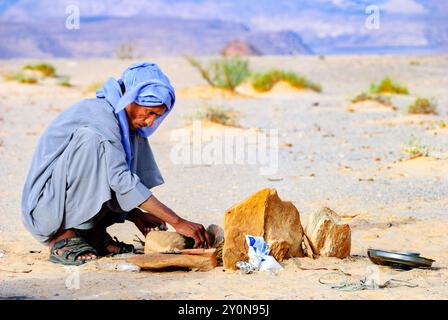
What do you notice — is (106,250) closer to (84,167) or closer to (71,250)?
(71,250)

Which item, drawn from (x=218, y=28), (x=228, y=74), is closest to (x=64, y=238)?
(x=228, y=74)

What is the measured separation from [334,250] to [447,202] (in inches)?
106

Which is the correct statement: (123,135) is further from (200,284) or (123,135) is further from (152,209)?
(200,284)

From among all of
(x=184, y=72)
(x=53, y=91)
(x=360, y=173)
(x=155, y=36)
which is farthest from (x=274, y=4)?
(x=360, y=173)

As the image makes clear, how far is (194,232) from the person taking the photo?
517cm

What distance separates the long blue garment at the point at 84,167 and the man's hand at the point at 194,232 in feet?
0.82

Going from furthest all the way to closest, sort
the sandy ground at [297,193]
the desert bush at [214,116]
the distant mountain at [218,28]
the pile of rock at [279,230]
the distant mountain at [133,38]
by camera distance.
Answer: the distant mountain at [218,28] → the distant mountain at [133,38] → the desert bush at [214,116] → the pile of rock at [279,230] → the sandy ground at [297,193]

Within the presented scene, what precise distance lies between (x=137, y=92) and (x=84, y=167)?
0.52 meters

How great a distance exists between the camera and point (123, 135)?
5348mm

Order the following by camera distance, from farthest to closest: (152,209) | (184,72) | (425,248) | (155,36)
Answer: (155,36) → (184,72) → (425,248) → (152,209)

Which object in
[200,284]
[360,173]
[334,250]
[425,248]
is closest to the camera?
[200,284]

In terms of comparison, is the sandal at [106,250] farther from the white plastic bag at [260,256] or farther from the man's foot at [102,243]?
the white plastic bag at [260,256]

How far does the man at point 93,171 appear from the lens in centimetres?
512

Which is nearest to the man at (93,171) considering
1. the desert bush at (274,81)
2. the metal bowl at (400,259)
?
the metal bowl at (400,259)
